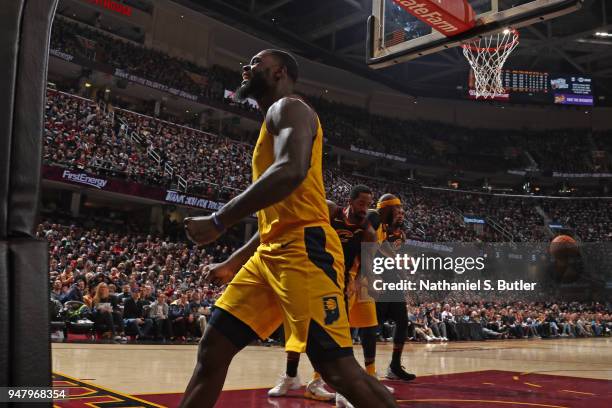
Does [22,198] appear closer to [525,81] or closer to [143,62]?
[143,62]

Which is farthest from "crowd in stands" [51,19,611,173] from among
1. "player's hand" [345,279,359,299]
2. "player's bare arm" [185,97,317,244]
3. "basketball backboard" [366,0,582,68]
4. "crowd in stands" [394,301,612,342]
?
"player's bare arm" [185,97,317,244]

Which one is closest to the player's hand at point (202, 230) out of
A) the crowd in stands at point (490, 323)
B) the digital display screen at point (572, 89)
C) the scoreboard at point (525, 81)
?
the crowd in stands at point (490, 323)

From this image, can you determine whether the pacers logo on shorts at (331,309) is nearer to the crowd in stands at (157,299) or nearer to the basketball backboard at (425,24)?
the crowd in stands at (157,299)

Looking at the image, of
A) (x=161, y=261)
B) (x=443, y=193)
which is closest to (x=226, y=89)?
(x=161, y=261)

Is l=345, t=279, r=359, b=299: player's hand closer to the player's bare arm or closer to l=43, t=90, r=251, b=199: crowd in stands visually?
the player's bare arm

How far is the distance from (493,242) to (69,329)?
91.4ft

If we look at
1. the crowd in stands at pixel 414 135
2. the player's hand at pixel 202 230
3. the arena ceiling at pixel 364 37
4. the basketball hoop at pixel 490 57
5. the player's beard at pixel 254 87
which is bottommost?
the player's hand at pixel 202 230

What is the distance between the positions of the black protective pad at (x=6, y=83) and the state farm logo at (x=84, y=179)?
18052mm

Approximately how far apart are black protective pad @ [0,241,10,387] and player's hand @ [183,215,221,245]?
111 cm

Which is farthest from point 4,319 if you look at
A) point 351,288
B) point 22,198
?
point 351,288

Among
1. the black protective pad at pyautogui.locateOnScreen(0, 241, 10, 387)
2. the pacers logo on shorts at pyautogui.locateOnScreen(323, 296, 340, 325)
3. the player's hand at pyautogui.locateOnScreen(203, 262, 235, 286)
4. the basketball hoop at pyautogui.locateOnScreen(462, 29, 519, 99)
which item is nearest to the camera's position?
the black protective pad at pyautogui.locateOnScreen(0, 241, 10, 387)

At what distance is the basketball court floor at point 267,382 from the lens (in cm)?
411

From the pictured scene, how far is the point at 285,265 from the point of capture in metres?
2.26

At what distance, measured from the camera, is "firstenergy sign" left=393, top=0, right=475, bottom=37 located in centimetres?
687
